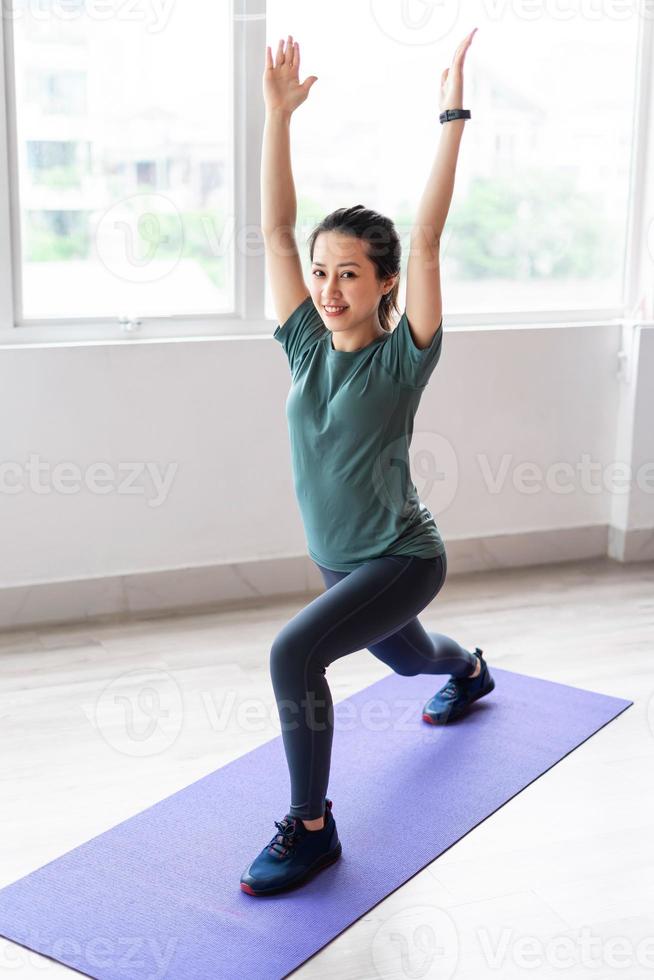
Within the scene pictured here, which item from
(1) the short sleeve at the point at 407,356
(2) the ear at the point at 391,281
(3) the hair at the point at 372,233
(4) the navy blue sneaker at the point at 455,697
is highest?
(3) the hair at the point at 372,233

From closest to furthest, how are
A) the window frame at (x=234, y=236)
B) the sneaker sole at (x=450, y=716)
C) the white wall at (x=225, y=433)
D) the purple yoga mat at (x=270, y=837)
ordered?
the purple yoga mat at (x=270, y=837) < the sneaker sole at (x=450, y=716) < the window frame at (x=234, y=236) < the white wall at (x=225, y=433)

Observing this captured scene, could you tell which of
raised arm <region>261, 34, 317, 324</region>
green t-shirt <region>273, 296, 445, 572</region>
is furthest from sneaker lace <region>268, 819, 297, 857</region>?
raised arm <region>261, 34, 317, 324</region>

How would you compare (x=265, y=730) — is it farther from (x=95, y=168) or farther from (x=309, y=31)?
(x=309, y=31)

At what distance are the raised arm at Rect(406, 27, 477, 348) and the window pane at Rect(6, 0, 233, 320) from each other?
4.91ft

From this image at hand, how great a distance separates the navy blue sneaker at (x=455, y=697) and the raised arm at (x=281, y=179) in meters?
1.03

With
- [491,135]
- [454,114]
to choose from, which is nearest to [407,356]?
[454,114]

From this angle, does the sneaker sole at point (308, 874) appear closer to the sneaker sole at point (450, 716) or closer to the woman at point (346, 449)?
the woman at point (346, 449)

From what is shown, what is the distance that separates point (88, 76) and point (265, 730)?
185cm

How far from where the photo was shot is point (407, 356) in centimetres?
208

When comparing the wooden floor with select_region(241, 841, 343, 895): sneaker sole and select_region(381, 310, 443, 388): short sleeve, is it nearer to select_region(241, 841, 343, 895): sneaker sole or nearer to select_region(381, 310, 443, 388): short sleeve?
select_region(241, 841, 343, 895): sneaker sole

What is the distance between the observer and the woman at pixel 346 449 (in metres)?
2.03

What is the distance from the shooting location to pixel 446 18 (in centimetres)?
368

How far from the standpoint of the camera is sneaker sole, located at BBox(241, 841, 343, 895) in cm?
204

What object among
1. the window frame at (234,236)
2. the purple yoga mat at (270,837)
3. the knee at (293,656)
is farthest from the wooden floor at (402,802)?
the window frame at (234,236)
